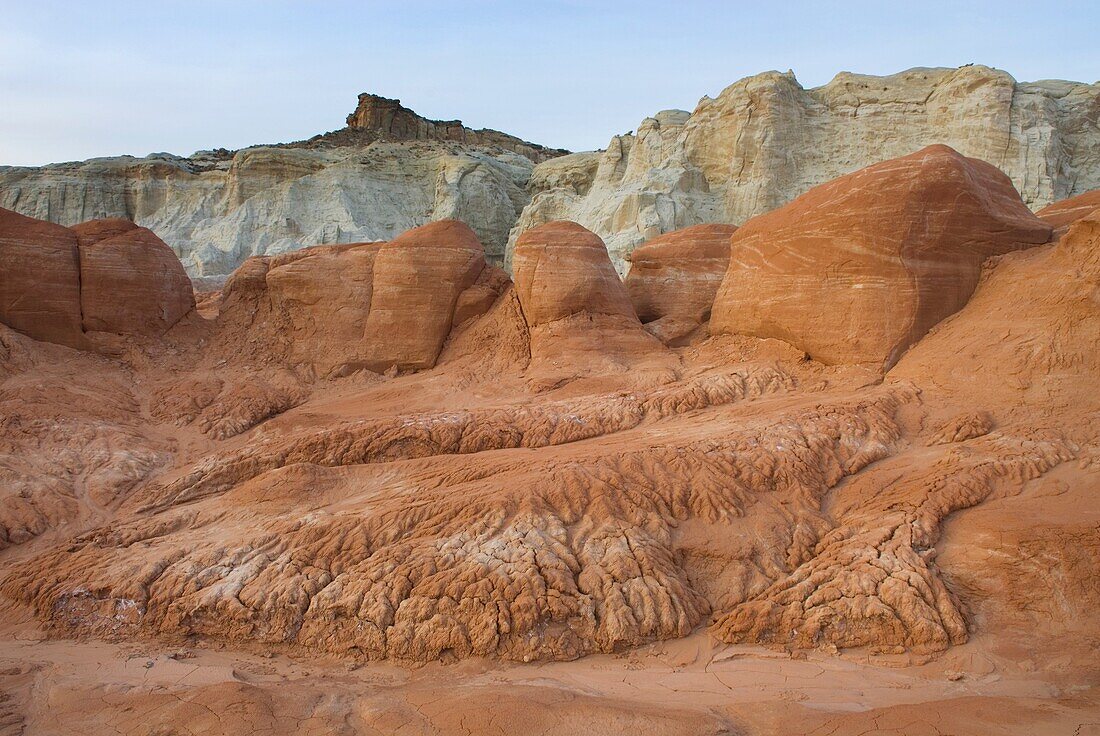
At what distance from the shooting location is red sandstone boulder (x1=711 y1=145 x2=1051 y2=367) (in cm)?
875

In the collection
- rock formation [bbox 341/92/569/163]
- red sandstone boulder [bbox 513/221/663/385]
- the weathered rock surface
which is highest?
rock formation [bbox 341/92/569/163]

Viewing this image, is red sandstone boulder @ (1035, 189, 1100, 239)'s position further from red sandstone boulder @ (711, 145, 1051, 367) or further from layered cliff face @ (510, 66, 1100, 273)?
layered cliff face @ (510, 66, 1100, 273)

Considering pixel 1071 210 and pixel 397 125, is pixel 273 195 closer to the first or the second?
pixel 397 125

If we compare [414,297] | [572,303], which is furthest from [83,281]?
[572,303]

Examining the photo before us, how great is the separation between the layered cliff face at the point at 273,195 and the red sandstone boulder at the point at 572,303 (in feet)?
55.6

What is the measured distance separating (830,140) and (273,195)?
19.6 meters

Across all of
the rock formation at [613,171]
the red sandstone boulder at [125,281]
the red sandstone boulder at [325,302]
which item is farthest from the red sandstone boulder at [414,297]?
the rock formation at [613,171]

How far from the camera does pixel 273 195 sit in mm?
28125

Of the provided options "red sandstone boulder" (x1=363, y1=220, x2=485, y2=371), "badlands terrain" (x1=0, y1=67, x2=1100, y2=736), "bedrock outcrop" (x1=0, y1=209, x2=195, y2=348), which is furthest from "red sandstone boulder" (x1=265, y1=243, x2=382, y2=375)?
"bedrock outcrop" (x1=0, y1=209, x2=195, y2=348)

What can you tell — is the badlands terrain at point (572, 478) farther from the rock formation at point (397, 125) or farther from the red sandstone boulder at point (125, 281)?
the rock formation at point (397, 125)

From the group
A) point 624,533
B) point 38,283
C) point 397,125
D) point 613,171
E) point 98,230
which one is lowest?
point 624,533

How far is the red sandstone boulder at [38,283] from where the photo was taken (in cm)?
1141

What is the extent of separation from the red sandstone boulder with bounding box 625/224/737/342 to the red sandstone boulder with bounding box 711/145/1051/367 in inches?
95.1

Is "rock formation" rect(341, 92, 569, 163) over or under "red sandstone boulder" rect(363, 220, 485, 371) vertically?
over
